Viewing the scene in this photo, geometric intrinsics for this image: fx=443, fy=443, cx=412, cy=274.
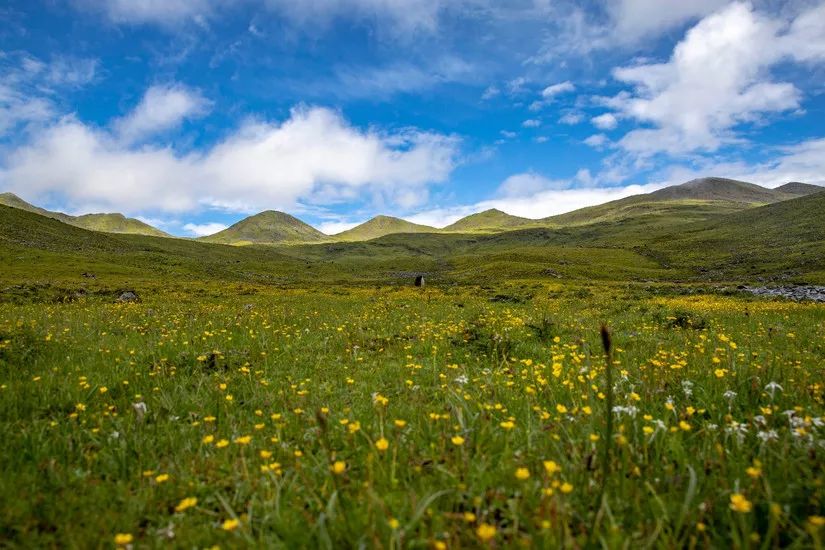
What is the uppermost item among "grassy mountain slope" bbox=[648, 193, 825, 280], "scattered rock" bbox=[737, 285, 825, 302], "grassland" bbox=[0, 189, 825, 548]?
"grassy mountain slope" bbox=[648, 193, 825, 280]

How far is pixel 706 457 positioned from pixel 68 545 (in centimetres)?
508

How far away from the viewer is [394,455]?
3.76m

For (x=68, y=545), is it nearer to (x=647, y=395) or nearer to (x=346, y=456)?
(x=346, y=456)

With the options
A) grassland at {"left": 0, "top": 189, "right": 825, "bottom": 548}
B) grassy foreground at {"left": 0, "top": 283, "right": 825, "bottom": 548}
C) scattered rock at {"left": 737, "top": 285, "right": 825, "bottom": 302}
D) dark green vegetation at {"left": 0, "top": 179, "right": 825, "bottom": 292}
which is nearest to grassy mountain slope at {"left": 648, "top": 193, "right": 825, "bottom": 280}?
dark green vegetation at {"left": 0, "top": 179, "right": 825, "bottom": 292}

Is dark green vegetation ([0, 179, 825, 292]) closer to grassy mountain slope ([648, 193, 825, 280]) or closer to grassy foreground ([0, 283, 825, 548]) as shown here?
grassy mountain slope ([648, 193, 825, 280])

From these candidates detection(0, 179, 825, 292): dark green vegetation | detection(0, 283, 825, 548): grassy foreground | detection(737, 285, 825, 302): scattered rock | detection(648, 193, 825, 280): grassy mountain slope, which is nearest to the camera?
detection(0, 283, 825, 548): grassy foreground

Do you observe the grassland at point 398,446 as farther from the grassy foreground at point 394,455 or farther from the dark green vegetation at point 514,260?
the dark green vegetation at point 514,260

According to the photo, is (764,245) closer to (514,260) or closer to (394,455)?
(514,260)

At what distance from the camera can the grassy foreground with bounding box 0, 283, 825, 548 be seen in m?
3.00

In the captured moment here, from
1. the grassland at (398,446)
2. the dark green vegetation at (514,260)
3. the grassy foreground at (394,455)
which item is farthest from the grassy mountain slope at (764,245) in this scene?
the grassy foreground at (394,455)

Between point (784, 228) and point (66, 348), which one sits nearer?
point (66, 348)

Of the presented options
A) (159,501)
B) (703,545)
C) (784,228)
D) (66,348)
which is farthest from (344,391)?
(784,228)

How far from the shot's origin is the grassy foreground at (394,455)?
2998 millimetres

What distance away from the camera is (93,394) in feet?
22.4
